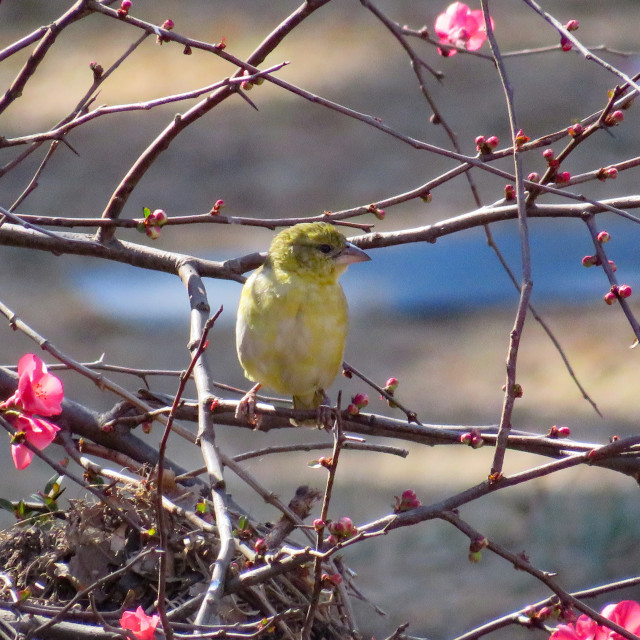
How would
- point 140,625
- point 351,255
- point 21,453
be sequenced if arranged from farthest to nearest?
point 351,255
point 21,453
point 140,625

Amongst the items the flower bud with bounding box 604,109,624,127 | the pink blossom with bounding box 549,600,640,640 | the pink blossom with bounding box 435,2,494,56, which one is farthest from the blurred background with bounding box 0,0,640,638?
the pink blossom with bounding box 549,600,640,640

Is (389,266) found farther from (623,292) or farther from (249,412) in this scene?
(623,292)

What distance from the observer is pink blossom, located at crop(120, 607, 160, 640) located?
225 centimetres

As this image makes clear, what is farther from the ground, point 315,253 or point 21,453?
point 315,253

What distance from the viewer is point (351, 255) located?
3928 millimetres

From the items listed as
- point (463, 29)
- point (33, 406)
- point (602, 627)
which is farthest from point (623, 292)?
point (463, 29)

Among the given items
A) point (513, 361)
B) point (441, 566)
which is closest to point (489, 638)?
point (441, 566)

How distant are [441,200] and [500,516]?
7181 millimetres

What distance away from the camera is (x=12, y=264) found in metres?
14.0

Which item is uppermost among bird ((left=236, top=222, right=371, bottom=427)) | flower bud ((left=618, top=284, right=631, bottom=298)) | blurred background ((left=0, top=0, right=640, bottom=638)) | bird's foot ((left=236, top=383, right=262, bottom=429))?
blurred background ((left=0, top=0, right=640, bottom=638))

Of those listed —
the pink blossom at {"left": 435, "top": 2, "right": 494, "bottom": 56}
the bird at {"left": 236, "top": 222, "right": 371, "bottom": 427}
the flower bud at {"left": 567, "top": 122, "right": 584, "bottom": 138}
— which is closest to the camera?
the flower bud at {"left": 567, "top": 122, "right": 584, "bottom": 138}

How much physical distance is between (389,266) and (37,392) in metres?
10.5

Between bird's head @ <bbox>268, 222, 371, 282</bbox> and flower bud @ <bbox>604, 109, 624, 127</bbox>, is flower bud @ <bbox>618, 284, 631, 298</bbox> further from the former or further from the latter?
bird's head @ <bbox>268, 222, 371, 282</bbox>

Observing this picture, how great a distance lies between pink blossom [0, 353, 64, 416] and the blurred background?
2.28 metres
